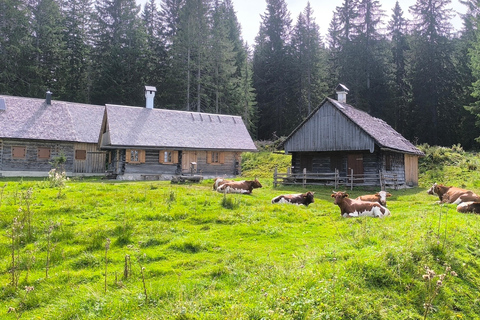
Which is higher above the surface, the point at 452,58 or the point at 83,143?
the point at 452,58

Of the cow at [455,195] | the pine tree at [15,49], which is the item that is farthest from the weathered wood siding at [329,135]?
the pine tree at [15,49]

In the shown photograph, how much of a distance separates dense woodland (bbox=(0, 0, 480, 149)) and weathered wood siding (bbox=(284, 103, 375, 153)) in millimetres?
A: 21252

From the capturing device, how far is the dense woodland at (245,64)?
1781 inches

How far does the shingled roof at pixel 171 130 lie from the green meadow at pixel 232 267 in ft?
59.6

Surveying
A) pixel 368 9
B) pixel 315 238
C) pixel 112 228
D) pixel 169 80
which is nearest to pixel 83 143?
pixel 169 80

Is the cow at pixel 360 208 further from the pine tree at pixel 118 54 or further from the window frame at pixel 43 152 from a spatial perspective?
the pine tree at pixel 118 54

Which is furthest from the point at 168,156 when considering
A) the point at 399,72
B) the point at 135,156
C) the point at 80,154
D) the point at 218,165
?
the point at 399,72

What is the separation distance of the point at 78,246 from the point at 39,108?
2898cm

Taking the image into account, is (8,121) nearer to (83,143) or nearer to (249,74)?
(83,143)

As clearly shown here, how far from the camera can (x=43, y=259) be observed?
8195 millimetres

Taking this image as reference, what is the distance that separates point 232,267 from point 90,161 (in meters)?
29.2

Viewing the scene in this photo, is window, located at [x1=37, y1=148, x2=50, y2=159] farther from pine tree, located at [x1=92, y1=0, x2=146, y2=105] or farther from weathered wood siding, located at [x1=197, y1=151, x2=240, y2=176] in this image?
pine tree, located at [x1=92, y1=0, x2=146, y2=105]

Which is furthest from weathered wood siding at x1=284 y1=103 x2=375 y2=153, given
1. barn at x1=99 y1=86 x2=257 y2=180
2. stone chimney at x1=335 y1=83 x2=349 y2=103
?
barn at x1=99 y1=86 x2=257 y2=180

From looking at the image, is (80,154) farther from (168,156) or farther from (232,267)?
(232,267)
